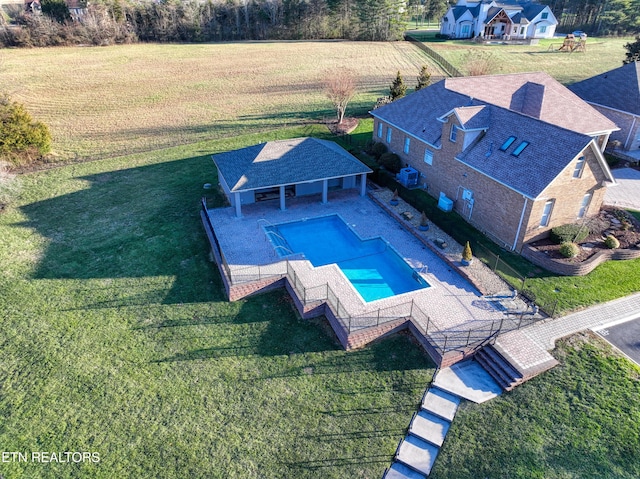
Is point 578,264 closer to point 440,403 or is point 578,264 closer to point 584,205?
point 584,205

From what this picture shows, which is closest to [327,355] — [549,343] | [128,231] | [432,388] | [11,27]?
[432,388]

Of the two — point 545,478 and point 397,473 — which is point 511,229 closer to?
point 545,478

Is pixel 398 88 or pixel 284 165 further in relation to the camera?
pixel 398 88

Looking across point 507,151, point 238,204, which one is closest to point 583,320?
point 507,151

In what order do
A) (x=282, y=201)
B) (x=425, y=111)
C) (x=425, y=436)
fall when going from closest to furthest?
(x=425, y=436) < (x=282, y=201) < (x=425, y=111)

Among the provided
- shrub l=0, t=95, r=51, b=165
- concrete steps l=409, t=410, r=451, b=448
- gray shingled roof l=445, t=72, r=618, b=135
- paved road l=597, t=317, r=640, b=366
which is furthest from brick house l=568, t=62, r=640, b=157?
shrub l=0, t=95, r=51, b=165
